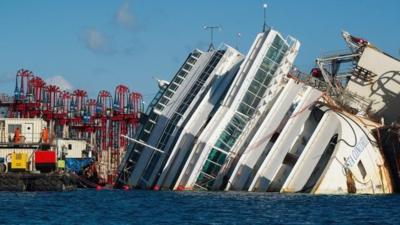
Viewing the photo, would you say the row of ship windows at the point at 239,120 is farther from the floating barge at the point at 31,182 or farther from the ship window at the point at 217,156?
the floating barge at the point at 31,182

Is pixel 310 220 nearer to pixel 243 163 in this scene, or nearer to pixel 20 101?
pixel 243 163

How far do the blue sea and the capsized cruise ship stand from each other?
3.35 metres

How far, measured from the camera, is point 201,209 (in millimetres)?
52969

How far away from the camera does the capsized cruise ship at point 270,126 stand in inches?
2729

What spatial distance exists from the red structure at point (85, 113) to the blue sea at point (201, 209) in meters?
59.9

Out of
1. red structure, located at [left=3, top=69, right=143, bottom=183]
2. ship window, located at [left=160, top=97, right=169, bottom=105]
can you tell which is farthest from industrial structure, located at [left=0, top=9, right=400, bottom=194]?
Result: red structure, located at [left=3, top=69, right=143, bottom=183]

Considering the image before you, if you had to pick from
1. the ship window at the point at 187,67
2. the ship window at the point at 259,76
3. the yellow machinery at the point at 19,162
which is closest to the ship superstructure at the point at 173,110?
the ship window at the point at 187,67

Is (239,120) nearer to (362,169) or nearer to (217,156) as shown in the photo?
(217,156)

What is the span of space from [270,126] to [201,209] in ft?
66.0

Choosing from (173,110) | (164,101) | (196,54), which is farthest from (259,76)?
(196,54)

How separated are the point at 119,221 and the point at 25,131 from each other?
160 feet

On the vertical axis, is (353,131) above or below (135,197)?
above

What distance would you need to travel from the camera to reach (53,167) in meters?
78.7

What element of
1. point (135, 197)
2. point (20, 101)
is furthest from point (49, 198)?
point (20, 101)
